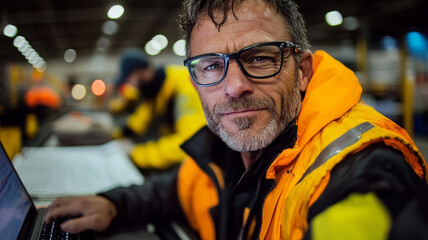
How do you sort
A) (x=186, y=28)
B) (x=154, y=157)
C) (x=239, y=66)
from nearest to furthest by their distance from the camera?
Result: (x=239, y=66), (x=186, y=28), (x=154, y=157)

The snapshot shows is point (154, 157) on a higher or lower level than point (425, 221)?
lower

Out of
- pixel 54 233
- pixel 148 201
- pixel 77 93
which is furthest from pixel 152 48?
pixel 54 233

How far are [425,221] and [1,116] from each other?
2.23 metres

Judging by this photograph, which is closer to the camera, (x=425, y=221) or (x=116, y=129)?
(x=425, y=221)

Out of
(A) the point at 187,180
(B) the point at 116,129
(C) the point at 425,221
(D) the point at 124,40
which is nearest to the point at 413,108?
(B) the point at 116,129

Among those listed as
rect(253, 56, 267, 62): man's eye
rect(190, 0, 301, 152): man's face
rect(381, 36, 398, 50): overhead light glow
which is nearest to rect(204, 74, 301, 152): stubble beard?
rect(190, 0, 301, 152): man's face

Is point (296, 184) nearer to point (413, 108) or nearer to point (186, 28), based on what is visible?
point (186, 28)

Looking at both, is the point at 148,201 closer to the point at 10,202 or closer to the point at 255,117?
the point at 10,202

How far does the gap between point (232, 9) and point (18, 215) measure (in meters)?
0.91

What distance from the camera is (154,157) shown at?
7.43 ft

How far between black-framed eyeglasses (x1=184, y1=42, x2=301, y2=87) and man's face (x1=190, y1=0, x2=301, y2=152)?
0.05 ft

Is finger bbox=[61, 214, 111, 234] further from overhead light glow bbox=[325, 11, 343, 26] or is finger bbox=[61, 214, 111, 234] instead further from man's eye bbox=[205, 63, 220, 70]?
overhead light glow bbox=[325, 11, 343, 26]

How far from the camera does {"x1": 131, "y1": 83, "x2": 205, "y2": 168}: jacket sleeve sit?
2.17 m

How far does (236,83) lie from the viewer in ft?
3.05
